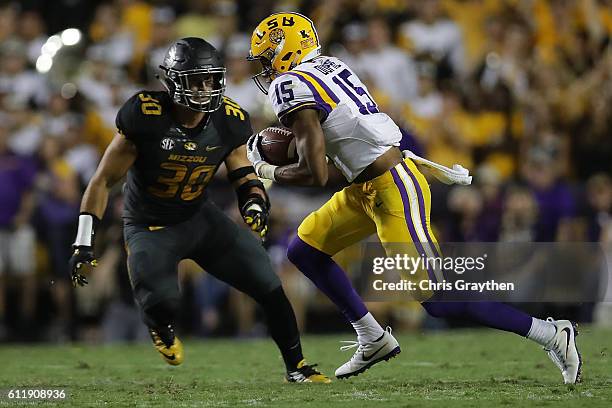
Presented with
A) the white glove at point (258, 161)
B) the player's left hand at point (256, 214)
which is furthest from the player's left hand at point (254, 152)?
the player's left hand at point (256, 214)

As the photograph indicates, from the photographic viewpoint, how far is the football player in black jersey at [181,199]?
5328mm

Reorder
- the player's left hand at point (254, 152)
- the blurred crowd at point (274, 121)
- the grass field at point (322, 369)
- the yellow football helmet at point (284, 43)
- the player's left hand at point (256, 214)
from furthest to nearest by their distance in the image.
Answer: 1. the blurred crowd at point (274, 121)
2. the player's left hand at point (254, 152)
3. the yellow football helmet at point (284, 43)
4. the player's left hand at point (256, 214)
5. the grass field at point (322, 369)

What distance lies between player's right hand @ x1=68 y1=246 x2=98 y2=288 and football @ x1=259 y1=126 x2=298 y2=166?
107cm

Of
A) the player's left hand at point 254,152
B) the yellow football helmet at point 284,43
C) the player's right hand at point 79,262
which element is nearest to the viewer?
the player's right hand at point 79,262

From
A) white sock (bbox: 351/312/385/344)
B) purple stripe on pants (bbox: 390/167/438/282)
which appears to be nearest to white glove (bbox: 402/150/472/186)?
purple stripe on pants (bbox: 390/167/438/282)

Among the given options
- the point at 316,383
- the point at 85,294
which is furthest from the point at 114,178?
the point at 85,294

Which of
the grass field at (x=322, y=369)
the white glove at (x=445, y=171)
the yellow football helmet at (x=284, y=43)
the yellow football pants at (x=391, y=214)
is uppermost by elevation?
the yellow football helmet at (x=284, y=43)

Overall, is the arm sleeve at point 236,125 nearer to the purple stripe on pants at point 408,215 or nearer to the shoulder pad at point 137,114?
the shoulder pad at point 137,114

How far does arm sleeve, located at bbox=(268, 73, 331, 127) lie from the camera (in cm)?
520

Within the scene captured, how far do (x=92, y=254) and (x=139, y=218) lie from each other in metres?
0.44

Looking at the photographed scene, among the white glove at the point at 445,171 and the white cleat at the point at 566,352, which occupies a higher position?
the white glove at the point at 445,171

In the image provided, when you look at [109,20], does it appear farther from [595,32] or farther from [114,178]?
[114,178]

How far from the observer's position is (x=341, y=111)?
212 inches

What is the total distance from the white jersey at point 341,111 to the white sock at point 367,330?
0.82 m
